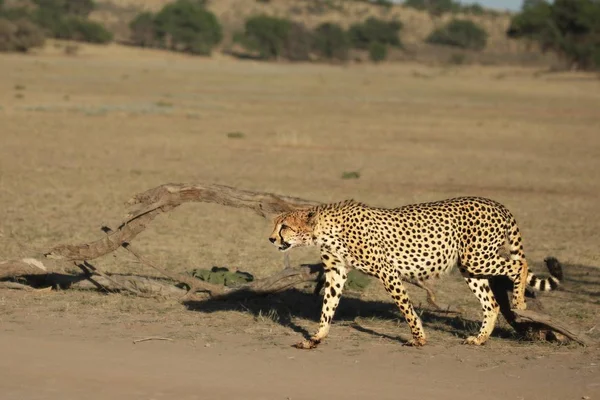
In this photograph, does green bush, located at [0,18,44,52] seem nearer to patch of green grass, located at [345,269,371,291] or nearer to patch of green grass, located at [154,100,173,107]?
patch of green grass, located at [154,100,173,107]

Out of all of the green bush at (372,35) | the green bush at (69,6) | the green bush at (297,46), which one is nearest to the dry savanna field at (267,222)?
the green bush at (297,46)

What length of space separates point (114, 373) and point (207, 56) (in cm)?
6921

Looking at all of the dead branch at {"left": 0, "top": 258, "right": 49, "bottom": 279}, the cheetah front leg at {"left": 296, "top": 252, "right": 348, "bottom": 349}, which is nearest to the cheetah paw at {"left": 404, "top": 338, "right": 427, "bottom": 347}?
the cheetah front leg at {"left": 296, "top": 252, "right": 348, "bottom": 349}

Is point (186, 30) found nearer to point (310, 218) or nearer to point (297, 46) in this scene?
point (297, 46)

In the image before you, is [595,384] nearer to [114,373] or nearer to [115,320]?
[114,373]

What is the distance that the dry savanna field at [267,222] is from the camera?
7.66m

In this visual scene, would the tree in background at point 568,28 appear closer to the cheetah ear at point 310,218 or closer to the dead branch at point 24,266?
the dead branch at point 24,266

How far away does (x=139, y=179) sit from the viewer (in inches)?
790

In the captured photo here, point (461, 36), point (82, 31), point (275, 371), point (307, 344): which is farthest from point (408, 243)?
point (461, 36)

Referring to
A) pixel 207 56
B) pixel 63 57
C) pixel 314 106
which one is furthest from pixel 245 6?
pixel 314 106

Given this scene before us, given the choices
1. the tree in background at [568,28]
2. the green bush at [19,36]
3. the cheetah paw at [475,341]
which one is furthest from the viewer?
the tree in background at [568,28]

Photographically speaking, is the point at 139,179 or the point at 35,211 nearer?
the point at 35,211

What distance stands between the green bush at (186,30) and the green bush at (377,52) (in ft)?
34.4

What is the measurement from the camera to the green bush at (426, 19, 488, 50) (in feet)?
331
